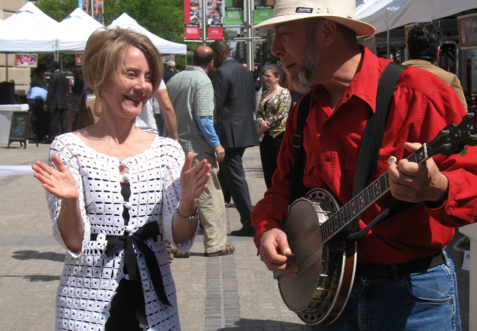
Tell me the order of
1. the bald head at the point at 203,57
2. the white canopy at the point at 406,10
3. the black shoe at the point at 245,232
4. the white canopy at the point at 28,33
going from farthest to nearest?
the white canopy at the point at 28,33
the black shoe at the point at 245,232
the white canopy at the point at 406,10
the bald head at the point at 203,57

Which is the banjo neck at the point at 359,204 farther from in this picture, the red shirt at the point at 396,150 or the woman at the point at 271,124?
the woman at the point at 271,124

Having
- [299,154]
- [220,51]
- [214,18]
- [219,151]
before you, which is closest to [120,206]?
[299,154]

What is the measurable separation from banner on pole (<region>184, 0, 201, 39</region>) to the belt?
26838 mm

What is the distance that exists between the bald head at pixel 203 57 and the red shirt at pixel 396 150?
385 cm

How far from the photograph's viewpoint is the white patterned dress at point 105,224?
2170 mm

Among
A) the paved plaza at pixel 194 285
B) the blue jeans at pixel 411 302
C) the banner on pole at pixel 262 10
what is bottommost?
the paved plaza at pixel 194 285

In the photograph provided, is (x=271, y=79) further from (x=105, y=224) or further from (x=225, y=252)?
(x=105, y=224)

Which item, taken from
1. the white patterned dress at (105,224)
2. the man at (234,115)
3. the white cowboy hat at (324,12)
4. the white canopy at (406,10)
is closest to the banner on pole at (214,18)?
the white canopy at (406,10)

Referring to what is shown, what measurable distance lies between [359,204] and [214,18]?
1072 inches

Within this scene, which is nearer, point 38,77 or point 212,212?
point 212,212

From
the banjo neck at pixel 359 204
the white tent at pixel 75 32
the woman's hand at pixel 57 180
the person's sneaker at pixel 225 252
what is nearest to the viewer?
the banjo neck at pixel 359 204

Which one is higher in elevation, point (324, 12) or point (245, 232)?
point (324, 12)

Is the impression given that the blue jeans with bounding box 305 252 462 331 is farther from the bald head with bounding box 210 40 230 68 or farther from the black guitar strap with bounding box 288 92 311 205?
the bald head with bounding box 210 40 230 68

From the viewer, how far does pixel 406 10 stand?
733 centimetres
